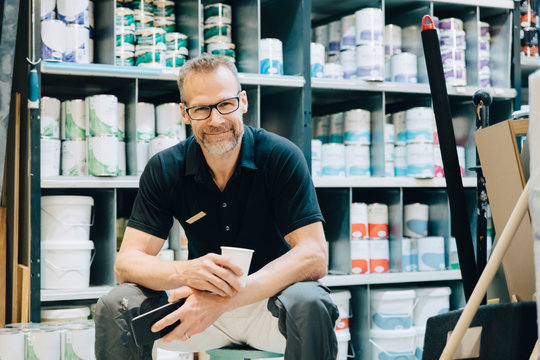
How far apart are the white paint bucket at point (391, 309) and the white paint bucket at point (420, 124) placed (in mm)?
830

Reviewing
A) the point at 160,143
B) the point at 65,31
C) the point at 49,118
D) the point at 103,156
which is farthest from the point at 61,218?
the point at 65,31

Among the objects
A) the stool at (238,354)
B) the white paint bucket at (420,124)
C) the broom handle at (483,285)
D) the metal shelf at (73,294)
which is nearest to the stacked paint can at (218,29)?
the white paint bucket at (420,124)

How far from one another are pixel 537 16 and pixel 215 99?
9.49 ft

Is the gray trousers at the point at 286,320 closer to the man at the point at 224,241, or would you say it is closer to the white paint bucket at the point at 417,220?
the man at the point at 224,241

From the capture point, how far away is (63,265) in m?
2.97

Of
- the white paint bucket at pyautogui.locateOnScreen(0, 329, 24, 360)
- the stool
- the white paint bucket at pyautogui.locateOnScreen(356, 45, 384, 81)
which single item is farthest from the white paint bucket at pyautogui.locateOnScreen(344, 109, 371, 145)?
the white paint bucket at pyautogui.locateOnScreen(0, 329, 24, 360)

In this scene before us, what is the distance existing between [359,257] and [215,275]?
175 cm

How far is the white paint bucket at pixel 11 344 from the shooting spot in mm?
2611

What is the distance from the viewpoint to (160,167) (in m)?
2.29

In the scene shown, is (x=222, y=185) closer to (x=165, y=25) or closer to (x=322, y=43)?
(x=165, y=25)

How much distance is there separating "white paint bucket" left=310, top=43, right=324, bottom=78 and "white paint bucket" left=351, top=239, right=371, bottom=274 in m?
0.89

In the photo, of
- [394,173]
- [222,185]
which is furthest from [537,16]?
[222,185]

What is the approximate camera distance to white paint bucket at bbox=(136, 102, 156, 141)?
125 inches

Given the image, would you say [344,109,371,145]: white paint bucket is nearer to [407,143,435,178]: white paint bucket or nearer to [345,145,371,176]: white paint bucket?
[345,145,371,176]: white paint bucket
